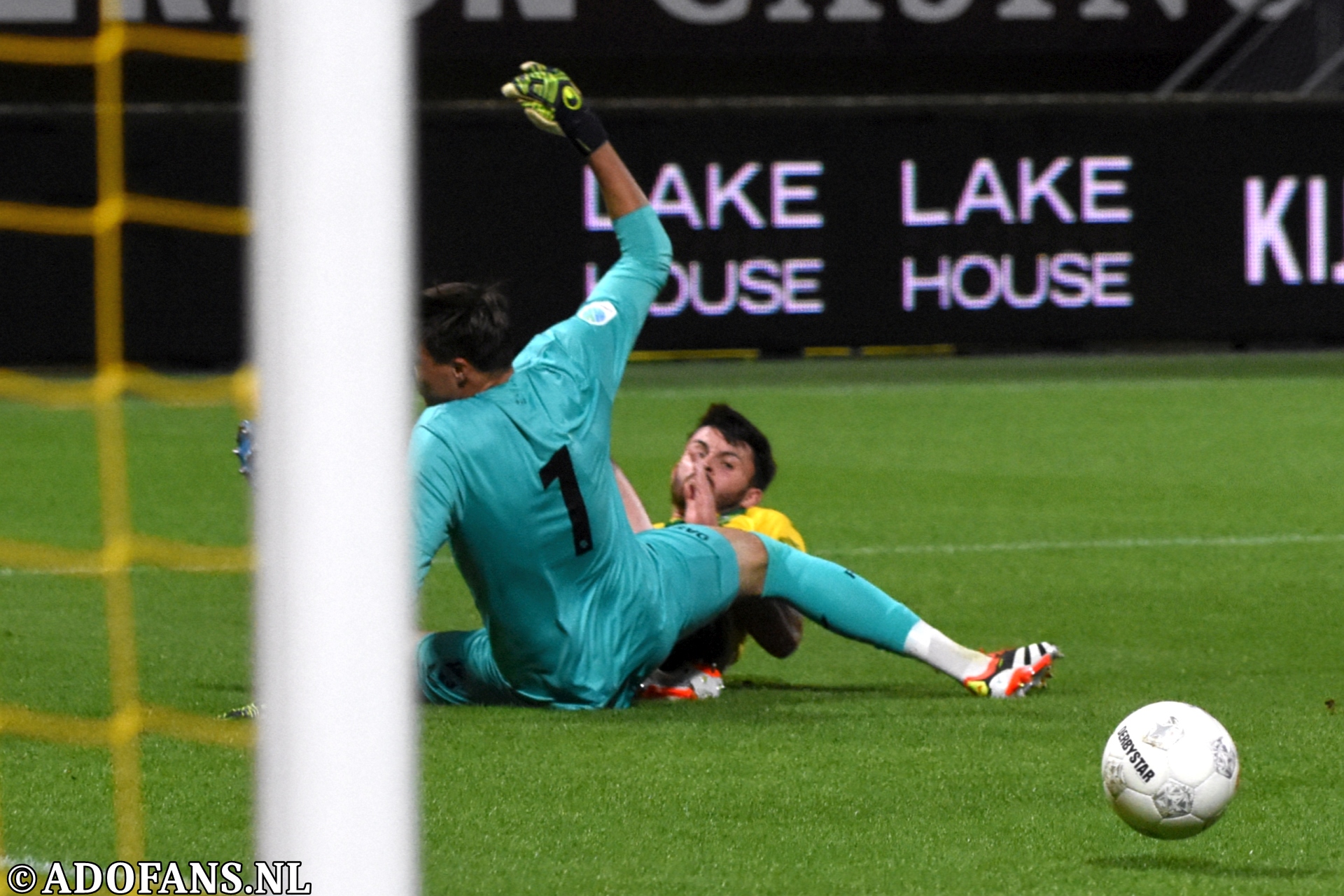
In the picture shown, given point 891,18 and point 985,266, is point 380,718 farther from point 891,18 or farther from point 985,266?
point 891,18

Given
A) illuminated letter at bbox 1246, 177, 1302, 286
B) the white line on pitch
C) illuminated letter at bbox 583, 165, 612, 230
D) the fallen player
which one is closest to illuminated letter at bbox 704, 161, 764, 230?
illuminated letter at bbox 583, 165, 612, 230

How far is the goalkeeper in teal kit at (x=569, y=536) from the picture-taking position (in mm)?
5395

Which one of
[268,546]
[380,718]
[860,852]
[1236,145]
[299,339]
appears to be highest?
[1236,145]

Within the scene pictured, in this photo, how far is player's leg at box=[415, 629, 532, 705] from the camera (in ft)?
18.7

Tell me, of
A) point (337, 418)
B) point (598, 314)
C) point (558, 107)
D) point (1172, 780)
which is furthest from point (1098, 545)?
point (337, 418)

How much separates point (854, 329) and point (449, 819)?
12.9 meters

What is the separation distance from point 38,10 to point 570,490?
50.7 feet

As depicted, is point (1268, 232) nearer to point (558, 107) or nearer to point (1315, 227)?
point (1315, 227)

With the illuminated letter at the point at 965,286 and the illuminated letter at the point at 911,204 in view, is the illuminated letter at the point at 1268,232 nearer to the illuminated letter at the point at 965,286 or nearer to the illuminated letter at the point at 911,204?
the illuminated letter at the point at 965,286

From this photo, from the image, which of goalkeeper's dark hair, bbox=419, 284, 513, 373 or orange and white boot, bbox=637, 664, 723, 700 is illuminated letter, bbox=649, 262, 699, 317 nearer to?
orange and white boot, bbox=637, 664, 723, 700

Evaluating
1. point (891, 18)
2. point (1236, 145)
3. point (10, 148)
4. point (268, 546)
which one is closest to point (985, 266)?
point (1236, 145)

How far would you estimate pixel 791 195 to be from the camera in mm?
16953

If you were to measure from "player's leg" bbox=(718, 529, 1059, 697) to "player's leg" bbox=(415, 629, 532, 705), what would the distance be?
63cm

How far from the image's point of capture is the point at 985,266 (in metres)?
17.1
